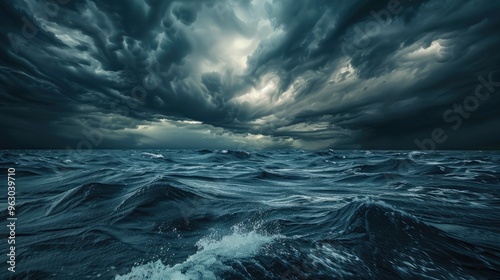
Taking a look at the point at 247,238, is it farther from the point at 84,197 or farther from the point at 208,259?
the point at 84,197

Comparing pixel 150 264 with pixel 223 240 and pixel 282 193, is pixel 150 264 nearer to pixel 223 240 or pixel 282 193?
pixel 223 240

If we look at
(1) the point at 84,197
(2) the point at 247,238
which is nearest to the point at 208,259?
(2) the point at 247,238

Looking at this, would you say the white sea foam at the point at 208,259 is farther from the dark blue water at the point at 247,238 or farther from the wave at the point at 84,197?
the wave at the point at 84,197

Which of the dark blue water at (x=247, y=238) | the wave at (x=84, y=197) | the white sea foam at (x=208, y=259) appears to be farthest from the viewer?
the wave at (x=84, y=197)

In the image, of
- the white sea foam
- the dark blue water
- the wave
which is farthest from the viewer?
the wave

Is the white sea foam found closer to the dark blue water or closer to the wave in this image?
the dark blue water

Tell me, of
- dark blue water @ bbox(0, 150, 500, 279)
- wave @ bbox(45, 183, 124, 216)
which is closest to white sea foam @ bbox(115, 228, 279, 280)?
dark blue water @ bbox(0, 150, 500, 279)

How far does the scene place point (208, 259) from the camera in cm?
379

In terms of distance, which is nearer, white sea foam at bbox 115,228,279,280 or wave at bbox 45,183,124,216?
white sea foam at bbox 115,228,279,280

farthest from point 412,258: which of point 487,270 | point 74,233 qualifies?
point 74,233

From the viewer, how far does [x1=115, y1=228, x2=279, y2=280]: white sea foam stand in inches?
132

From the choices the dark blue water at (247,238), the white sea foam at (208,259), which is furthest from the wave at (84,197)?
the white sea foam at (208,259)

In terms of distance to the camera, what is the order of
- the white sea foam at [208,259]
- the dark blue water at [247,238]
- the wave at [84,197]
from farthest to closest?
the wave at [84,197] < the dark blue water at [247,238] < the white sea foam at [208,259]

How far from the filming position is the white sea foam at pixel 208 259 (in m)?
3.34
